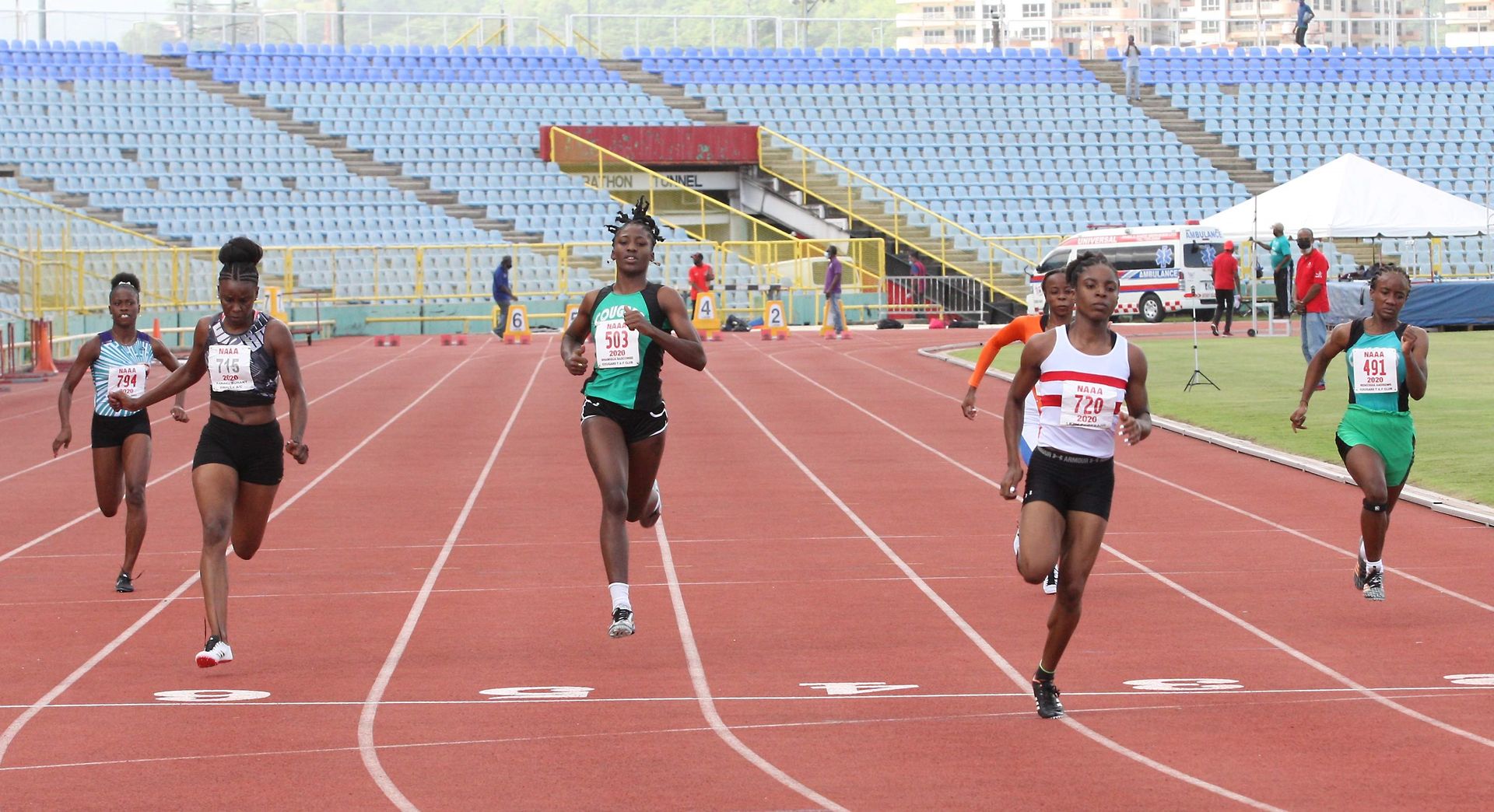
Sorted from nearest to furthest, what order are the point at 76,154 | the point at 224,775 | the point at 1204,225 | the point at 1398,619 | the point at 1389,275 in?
the point at 224,775
the point at 1398,619
the point at 1389,275
the point at 1204,225
the point at 76,154

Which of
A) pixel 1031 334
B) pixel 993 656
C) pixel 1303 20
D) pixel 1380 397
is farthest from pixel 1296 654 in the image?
pixel 1303 20

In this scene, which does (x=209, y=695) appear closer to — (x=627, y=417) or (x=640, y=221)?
(x=627, y=417)

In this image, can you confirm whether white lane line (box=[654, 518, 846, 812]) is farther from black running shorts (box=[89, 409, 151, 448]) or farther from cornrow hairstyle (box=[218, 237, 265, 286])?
black running shorts (box=[89, 409, 151, 448])

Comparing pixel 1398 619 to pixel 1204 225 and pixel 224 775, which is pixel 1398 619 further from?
pixel 1204 225

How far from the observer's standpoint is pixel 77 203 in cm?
4066

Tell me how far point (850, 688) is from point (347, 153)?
39108 mm

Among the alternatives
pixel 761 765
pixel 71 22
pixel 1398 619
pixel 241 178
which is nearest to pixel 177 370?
pixel 761 765

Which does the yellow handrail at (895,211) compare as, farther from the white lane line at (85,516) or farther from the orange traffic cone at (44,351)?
the orange traffic cone at (44,351)

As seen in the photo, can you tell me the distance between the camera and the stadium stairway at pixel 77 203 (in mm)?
39906

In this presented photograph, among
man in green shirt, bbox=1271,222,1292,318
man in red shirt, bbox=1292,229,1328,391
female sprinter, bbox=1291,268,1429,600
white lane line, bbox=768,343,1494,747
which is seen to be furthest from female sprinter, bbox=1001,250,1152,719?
man in green shirt, bbox=1271,222,1292,318

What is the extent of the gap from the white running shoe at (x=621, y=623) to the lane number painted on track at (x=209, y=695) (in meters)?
1.55

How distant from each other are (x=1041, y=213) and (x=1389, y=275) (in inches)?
1446

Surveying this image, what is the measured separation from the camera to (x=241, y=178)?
42656mm

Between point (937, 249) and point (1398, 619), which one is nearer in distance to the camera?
point (1398, 619)
